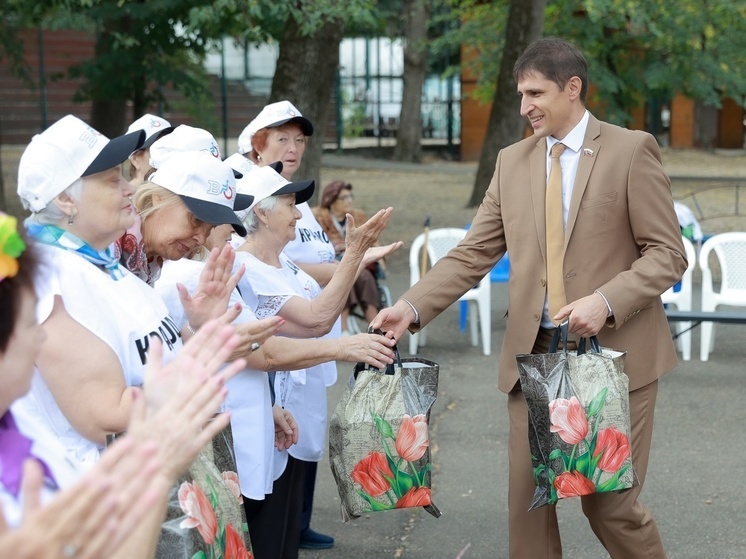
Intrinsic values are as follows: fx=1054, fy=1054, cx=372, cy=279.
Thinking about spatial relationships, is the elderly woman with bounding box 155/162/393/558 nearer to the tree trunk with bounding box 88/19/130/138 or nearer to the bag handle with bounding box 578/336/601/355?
the bag handle with bounding box 578/336/601/355

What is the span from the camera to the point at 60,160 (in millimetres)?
2674

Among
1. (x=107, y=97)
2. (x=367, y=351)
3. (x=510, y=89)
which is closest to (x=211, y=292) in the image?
(x=367, y=351)

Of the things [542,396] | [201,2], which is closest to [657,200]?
[542,396]

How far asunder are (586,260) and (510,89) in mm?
12528

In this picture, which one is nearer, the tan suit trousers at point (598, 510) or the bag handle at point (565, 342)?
the bag handle at point (565, 342)

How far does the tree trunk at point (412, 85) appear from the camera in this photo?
27.4m

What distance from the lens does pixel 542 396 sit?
360 cm

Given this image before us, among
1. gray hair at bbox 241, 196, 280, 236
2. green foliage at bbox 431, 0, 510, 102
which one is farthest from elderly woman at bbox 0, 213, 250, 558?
green foliage at bbox 431, 0, 510, 102

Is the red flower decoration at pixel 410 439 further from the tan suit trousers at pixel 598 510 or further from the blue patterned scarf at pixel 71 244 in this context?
the blue patterned scarf at pixel 71 244

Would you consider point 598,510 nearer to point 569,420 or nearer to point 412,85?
point 569,420

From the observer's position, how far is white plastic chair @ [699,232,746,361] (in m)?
8.71

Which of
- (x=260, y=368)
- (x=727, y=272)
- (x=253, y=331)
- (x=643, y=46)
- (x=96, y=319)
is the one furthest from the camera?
(x=643, y=46)

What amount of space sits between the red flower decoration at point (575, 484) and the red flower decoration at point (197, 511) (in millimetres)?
1403

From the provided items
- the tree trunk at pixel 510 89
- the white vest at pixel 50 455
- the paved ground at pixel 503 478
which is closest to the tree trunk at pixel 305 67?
the tree trunk at pixel 510 89
